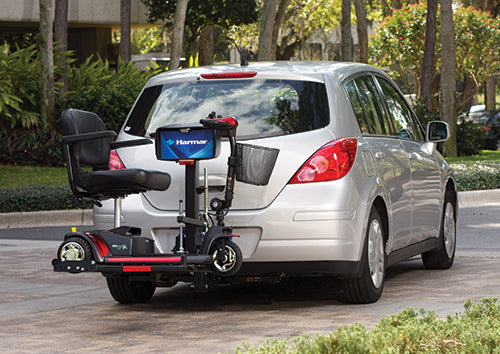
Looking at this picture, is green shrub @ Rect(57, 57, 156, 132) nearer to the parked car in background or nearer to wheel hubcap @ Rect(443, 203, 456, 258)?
wheel hubcap @ Rect(443, 203, 456, 258)

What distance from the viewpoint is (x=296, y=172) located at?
6934mm

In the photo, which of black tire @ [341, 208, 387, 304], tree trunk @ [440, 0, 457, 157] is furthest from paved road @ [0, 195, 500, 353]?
tree trunk @ [440, 0, 457, 157]

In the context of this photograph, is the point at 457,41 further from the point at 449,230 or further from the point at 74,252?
the point at 74,252

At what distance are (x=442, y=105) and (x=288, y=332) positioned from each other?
18.0 meters

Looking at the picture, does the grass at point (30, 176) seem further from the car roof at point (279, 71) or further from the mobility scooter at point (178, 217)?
the mobility scooter at point (178, 217)

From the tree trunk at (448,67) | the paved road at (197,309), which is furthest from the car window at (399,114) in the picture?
the tree trunk at (448,67)

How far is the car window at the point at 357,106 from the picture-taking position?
7605 mm

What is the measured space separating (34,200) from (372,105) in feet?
28.1

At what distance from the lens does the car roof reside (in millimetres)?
7422

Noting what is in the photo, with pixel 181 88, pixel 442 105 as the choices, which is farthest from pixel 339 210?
pixel 442 105

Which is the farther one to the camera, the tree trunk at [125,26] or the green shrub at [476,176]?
the tree trunk at [125,26]

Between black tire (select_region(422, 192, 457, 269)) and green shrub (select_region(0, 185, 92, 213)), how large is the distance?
23.4 ft

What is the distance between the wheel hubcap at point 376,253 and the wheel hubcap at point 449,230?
205 cm

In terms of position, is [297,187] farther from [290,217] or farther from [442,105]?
[442,105]
